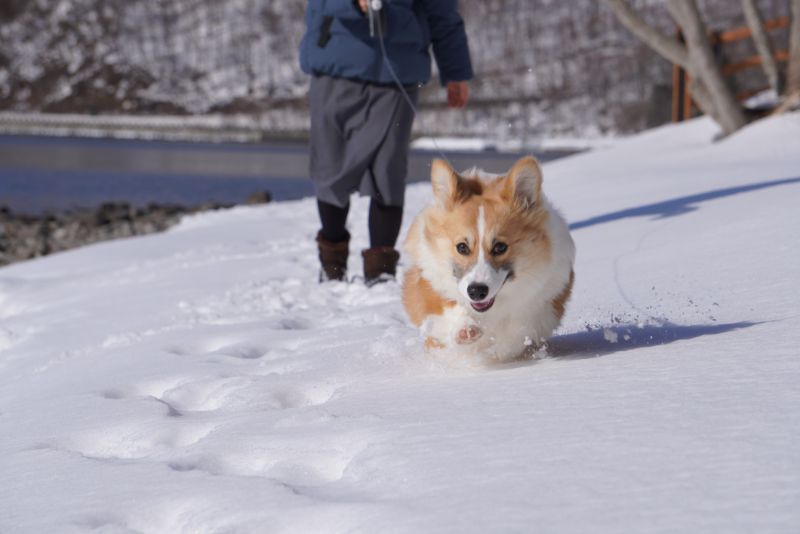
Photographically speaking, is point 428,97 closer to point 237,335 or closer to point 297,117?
point 237,335

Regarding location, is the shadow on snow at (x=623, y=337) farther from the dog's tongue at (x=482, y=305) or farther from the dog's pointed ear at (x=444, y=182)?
the dog's pointed ear at (x=444, y=182)

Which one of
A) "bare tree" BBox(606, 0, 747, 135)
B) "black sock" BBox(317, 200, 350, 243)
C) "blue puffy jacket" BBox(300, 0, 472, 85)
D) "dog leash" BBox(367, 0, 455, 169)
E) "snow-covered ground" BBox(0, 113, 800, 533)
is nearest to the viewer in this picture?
"snow-covered ground" BBox(0, 113, 800, 533)

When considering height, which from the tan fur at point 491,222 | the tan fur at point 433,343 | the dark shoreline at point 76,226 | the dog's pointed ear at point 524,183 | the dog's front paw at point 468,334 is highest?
the dog's pointed ear at point 524,183

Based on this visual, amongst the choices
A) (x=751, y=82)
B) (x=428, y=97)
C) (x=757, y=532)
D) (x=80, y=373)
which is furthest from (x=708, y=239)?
(x=751, y=82)

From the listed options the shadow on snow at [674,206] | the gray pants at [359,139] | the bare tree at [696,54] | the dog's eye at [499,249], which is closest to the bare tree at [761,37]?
the bare tree at [696,54]

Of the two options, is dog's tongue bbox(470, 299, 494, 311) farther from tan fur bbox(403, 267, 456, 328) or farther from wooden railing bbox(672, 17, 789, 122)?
wooden railing bbox(672, 17, 789, 122)

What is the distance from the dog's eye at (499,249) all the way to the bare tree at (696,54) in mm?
7853

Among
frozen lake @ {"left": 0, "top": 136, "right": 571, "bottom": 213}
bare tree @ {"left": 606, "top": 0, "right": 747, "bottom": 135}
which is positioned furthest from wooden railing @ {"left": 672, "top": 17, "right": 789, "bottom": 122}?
frozen lake @ {"left": 0, "top": 136, "right": 571, "bottom": 213}

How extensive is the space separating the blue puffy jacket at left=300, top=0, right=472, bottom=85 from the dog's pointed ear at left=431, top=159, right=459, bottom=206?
1908 millimetres

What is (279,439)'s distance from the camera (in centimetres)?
245

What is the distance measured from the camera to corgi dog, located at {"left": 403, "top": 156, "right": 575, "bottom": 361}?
300 cm

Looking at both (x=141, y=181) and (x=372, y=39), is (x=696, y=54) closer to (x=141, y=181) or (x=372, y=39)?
(x=372, y=39)

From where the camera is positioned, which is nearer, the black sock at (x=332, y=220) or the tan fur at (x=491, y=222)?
the tan fur at (x=491, y=222)

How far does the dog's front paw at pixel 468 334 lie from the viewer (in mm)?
3041
